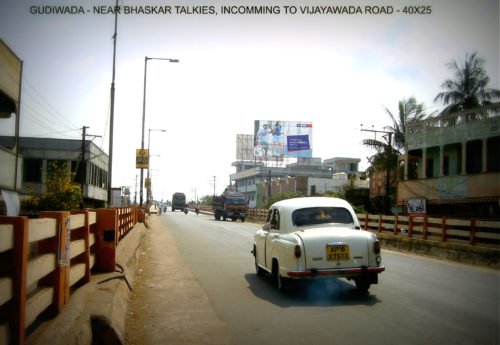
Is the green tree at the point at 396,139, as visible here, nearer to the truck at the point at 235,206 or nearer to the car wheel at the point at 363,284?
the truck at the point at 235,206

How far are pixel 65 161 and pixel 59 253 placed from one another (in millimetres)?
49587

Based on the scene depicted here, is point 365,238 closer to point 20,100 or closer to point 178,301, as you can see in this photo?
point 178,301

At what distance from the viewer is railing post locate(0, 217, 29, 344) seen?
12.2 ft

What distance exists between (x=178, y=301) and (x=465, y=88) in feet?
110

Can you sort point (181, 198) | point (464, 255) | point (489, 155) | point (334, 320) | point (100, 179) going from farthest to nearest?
point (181, 198)
point (100, 179)
point (489, 155)
point (464, 255)
point (334, 320)

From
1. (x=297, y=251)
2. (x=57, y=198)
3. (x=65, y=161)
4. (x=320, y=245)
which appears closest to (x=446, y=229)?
(x=320, y=245)

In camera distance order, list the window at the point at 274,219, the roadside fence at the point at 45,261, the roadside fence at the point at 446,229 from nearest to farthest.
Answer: the roadside fence at the point at 45,261 < the window at the point at 274,219 < the roadside fence at the point at 446,229

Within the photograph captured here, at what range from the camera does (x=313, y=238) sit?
7.83 m

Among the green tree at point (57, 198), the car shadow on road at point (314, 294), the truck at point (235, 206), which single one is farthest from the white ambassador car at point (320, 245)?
the truck at point (235, 206)

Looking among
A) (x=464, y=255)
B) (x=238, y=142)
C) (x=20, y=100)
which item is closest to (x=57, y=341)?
(x=464, y=255)

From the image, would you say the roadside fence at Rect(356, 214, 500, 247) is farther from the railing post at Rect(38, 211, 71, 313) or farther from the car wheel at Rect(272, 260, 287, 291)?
the railing post at Rect(38, 211, 71, 313)

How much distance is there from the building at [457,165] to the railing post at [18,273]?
25.7 meters

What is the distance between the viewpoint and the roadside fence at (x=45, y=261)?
3.70 metres

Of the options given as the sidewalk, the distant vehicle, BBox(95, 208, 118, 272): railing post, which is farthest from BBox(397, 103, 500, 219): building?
the distant vehicle
